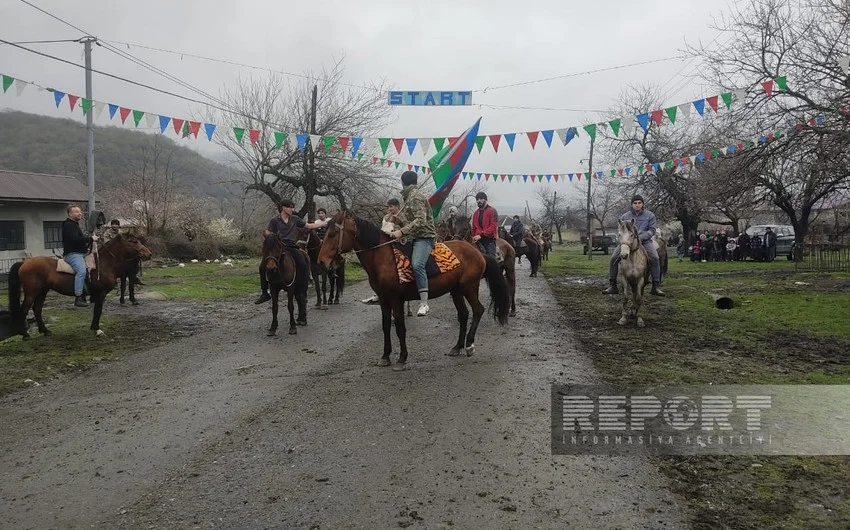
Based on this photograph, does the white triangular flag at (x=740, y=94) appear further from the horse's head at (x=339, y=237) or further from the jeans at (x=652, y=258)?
the horse's head at (x=339, y=237)

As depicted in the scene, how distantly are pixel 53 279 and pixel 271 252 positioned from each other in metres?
3.85

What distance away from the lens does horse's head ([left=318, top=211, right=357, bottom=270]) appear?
7555 millimetres

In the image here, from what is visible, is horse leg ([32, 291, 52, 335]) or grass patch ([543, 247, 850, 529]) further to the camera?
horse leg ([32, 291, 52, 335])

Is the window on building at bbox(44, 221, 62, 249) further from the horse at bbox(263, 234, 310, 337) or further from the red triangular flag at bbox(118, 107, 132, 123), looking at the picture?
the horse at bbox(263, 234, 310, 337)

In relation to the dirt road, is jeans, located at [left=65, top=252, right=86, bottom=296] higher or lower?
higher

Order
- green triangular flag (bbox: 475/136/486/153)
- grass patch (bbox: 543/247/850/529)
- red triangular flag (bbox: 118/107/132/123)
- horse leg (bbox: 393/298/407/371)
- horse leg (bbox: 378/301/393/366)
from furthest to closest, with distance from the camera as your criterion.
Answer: green triangular flag (bbox: 475/136/486/153) → red triangular flag (bbox: 118/107/132/123) → horse leg (bbox: 378/301/393/366) → horse leg (bbox: 393/298/407/371) → grass patch (bbox: 543/247/850/529)

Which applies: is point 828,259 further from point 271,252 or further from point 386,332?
point 271,252

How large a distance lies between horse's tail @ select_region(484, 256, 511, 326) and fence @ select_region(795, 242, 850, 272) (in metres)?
17.3

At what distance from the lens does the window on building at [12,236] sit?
22.8 meters

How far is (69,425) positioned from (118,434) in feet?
2.47

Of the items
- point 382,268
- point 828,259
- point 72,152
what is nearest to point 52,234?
point 382,268

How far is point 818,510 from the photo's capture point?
3.43 m

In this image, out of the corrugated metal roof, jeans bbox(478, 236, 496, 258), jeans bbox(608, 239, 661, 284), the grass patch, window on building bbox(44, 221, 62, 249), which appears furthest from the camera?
window on building bbox(44, 221, 62, 249)

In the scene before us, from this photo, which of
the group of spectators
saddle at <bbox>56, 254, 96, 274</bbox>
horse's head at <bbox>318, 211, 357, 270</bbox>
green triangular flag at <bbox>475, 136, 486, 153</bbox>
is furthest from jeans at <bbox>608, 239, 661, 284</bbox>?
the group of spectators
